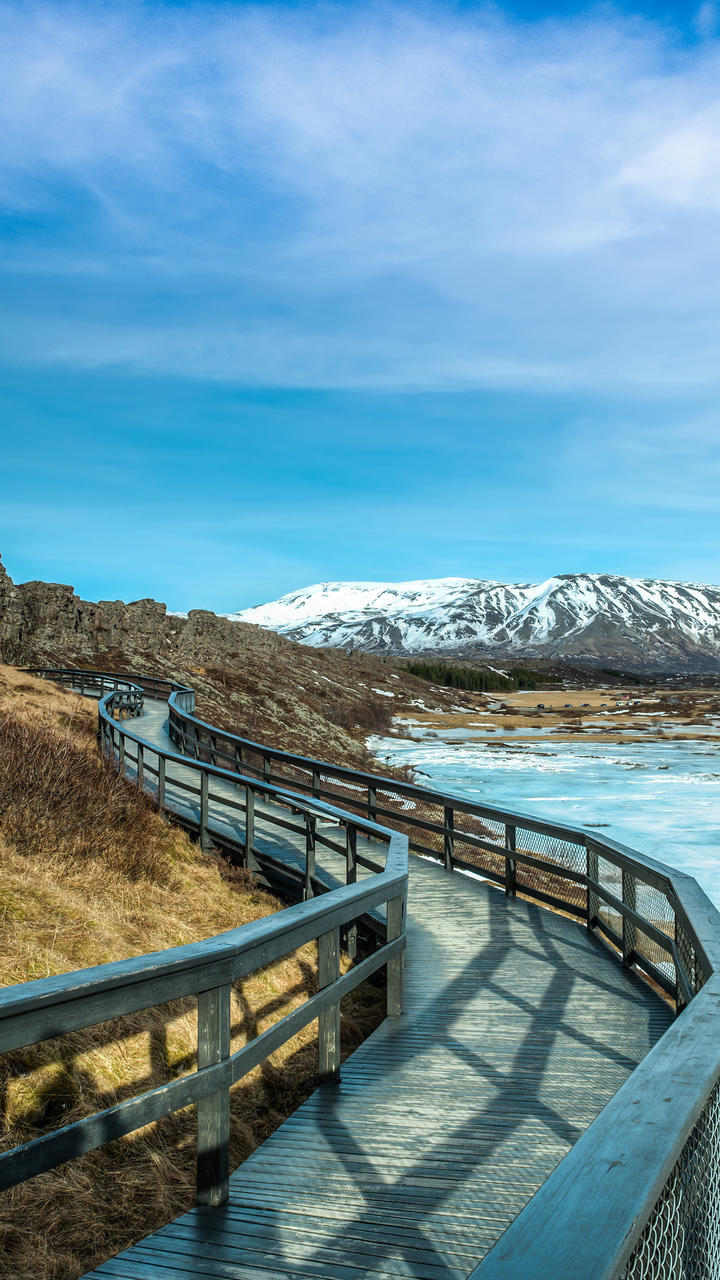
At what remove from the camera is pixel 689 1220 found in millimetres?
2076

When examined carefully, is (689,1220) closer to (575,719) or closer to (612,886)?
(612,886)

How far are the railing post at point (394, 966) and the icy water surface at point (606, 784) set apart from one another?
8250 millimetres

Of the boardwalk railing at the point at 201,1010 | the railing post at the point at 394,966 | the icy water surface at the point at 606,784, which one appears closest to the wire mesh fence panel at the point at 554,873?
the icy water surface at the point at 606,784

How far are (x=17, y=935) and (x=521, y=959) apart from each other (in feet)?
13.2

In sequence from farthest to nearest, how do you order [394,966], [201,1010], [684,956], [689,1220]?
[394,966]
[684,956]
[201,1010]
[689,1220]

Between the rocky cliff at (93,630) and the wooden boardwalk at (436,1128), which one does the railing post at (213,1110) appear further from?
the rocky cliff at (93,630)

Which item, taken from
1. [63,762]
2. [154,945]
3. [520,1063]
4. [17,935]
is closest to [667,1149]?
[520,1063]

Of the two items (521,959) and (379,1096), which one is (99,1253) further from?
(521,959)

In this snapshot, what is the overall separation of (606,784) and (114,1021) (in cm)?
2922

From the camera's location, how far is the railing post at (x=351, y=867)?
24.7ft

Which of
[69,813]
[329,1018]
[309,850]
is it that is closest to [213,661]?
[69,813]

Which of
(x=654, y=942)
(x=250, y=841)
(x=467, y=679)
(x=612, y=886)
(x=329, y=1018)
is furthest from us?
(x=467, y=679)

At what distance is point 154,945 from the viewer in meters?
6.67

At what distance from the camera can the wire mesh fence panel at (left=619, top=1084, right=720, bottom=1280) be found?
5.19 feet
